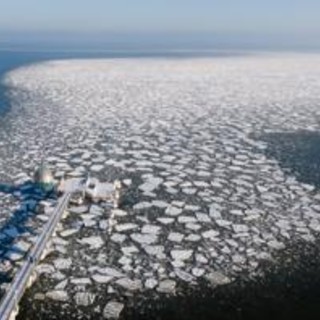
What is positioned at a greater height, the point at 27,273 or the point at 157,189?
the point at 27,273

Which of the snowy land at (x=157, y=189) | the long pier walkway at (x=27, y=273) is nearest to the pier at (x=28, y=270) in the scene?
the long pier walkway at (x=27, y=273)

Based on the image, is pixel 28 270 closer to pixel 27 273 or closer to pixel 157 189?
pixel 27 273

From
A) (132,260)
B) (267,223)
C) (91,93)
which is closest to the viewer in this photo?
(132,260)

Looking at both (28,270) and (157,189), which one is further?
(157,189)

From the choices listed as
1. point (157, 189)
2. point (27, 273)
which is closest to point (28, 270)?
point (27, 273)

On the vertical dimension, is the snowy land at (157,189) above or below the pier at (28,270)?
below

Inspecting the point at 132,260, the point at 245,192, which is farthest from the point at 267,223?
the point at 132,260

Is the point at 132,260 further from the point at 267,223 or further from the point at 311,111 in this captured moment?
the point at 311,111

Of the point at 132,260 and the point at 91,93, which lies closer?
the point at 132,260

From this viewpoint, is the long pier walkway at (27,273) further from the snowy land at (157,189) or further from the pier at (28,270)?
the snowy land at (157,189)
